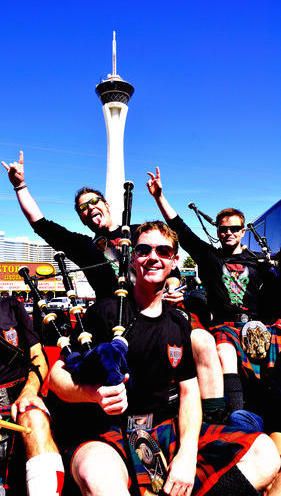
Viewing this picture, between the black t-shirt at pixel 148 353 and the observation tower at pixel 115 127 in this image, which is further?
the observation tower at pixel 115 127

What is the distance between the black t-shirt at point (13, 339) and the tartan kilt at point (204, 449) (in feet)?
3.02

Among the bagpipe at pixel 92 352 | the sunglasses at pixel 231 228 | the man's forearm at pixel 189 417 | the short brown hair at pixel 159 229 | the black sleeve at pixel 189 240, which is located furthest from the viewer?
the sunglasses at pixel 231 228

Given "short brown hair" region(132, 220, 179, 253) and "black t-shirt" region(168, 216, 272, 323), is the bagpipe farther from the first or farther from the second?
"black t-shirt" region(168, 216, 272, 323)

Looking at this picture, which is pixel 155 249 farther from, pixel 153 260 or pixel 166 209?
pixel 166 209

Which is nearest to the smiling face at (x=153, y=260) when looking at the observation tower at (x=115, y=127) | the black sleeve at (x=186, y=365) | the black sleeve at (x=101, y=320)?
the black sleeve at (x=101, y=320)

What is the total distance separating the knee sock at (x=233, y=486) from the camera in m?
1.98

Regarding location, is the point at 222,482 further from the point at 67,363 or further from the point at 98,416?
the point at 67,363

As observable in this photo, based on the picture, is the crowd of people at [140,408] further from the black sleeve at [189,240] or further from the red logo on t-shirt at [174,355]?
the black sleeve at [189,240]

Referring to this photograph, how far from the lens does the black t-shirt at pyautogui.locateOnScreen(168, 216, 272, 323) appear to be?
384cm

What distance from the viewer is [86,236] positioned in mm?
3650

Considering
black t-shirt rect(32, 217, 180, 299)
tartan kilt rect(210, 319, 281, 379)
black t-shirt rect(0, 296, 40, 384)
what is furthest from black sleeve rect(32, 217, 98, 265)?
tartan kilt rect(210, 319, 281, 379)

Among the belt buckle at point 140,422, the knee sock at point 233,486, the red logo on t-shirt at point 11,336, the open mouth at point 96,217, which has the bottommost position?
the knee sock at point 233,486

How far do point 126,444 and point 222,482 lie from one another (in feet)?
1.72

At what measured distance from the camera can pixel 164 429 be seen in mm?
2264
